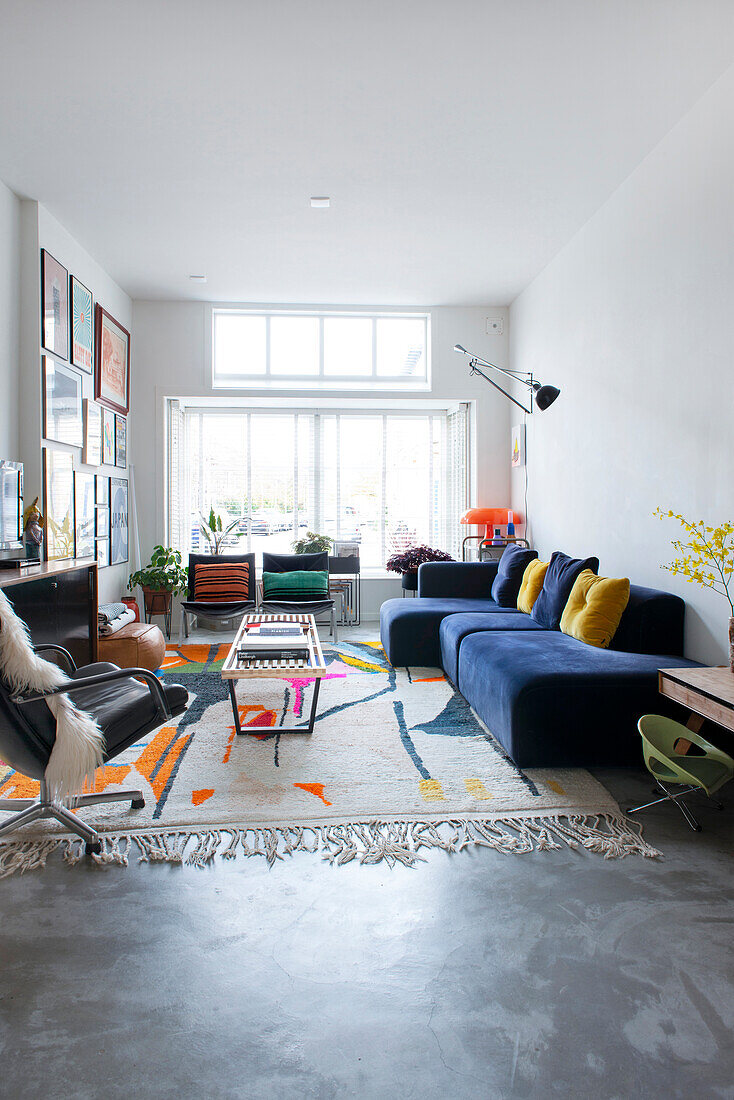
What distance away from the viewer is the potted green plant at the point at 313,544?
6727mm

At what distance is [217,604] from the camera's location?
5.70 metres

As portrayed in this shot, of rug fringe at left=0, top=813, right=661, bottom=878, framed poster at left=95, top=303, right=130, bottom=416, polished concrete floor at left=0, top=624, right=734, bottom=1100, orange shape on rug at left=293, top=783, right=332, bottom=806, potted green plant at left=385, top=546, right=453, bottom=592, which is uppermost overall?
framed poster at left=95, top=303, right=130, bottom=416

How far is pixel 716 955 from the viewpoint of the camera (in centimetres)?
175

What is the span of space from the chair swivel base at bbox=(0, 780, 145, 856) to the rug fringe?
6 centimetres

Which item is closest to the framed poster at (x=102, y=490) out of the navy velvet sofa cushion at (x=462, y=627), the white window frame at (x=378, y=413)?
the white window frame at (x=378, y=413)

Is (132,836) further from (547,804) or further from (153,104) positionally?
(153,104)

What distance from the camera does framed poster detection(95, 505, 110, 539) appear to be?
539 cm

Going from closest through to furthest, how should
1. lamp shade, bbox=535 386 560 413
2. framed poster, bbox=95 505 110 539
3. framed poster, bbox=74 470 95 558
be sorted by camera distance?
lamp shade, bbox=535 386 560 413 → framed poster, bbox=74 470 95 558 → framed poster, bbox=95 505 110 539

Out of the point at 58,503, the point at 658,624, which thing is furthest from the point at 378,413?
the point at 658,624

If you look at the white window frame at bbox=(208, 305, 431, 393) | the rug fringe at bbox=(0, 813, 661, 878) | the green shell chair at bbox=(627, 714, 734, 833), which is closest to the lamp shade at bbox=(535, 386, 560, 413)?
the white window frame at bbox=(208, 305, 431, 393)

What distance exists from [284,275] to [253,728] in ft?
12.9

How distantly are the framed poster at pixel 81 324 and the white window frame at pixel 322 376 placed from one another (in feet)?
5.01

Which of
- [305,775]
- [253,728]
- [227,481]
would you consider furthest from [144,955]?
[227,481]

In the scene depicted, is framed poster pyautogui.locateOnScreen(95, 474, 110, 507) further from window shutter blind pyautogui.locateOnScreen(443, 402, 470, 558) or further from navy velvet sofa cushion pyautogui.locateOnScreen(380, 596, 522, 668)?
window shutter blind pyautogui.locateOnScreen(443, 402, 470, 558)
